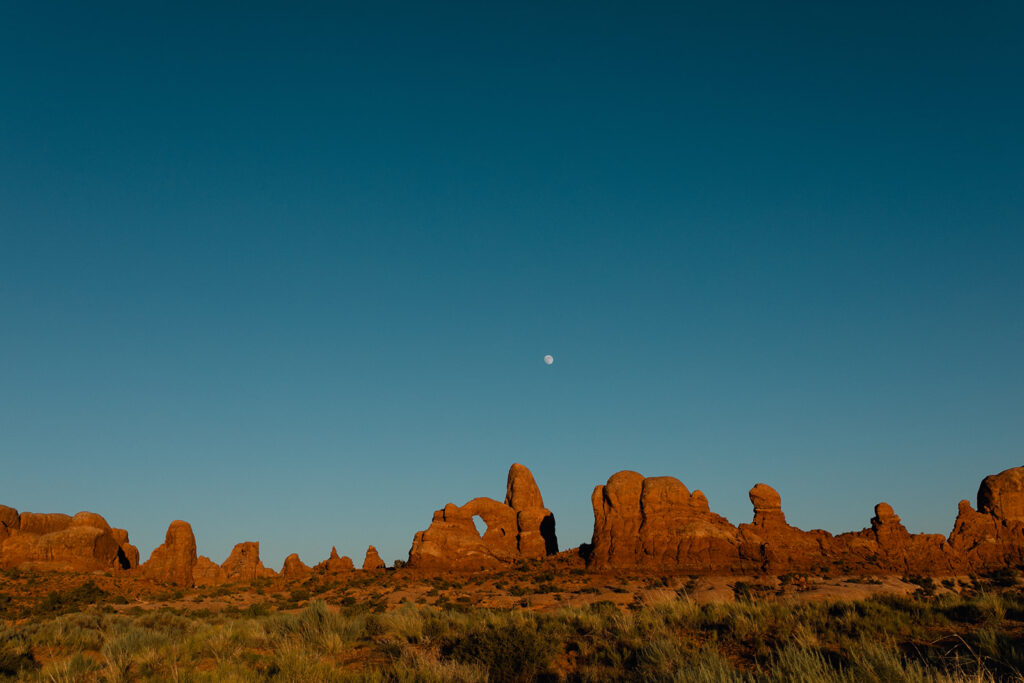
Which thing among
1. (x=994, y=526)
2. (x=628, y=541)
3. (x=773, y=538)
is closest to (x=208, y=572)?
(x=628, y=541)

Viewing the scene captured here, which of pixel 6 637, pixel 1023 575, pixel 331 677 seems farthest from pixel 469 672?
pixel 1023 575

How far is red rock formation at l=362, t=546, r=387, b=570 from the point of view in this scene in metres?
57.8

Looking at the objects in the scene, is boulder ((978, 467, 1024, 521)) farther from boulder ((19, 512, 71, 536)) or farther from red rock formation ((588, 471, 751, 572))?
boulder ((19, 512, 71, 536))

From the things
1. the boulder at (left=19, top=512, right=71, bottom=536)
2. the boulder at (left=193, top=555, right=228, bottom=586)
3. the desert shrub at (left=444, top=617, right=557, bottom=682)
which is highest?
the boulder at (left=19, top=512, right=71, bottom=536)

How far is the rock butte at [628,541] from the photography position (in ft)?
144

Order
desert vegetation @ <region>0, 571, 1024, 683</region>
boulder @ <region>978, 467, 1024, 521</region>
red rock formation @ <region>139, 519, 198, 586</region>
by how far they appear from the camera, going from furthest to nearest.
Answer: red rock formation @ <region>139, 519, 198, 586</region>, boulder @ <region>978, 467, 1024, 521</region>, desert vegetation @ <region>0, 571, 1024, 683</region>

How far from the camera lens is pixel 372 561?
5819 centimetres

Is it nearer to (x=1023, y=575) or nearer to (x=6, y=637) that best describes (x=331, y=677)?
(x=6, y=637)

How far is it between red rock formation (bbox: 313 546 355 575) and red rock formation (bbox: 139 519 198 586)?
37.9 feet

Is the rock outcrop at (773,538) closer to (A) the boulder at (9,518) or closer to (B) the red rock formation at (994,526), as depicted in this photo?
(B) the red rock formation at (994,526)

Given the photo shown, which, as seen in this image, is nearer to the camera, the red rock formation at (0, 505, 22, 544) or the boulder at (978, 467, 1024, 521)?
the boulder at (978, 467, 1024, 521)

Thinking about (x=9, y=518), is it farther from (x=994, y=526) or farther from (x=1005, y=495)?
(x=1005, y=495)

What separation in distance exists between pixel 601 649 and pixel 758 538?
38.0m

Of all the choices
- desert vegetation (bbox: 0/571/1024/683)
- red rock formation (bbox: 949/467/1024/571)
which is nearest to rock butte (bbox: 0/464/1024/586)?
red rock formation (bbox: 949/467/1024/571)
